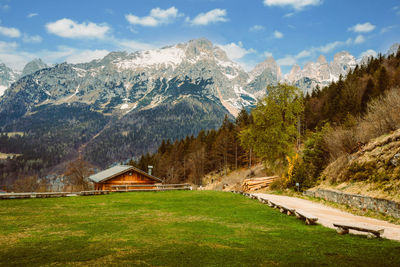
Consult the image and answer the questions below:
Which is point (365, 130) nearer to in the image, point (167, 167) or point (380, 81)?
point (380, 81)

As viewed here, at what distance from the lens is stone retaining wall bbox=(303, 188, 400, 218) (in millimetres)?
13258

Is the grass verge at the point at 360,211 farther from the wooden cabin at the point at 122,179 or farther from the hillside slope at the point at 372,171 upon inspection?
the wooden cabin at the point at 122,179

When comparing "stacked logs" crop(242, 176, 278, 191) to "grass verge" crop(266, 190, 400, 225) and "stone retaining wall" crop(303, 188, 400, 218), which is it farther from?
"stone retaining wall" crop(303, 188, 400, 218)

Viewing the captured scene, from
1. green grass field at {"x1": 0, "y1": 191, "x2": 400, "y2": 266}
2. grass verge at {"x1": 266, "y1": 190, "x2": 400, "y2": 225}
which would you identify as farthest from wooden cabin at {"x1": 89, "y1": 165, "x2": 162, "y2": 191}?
green grass field at {"x1": 0, "y1": 191, "x2": 400, "y2": 266}

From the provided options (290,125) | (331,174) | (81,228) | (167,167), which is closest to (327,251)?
(81,228)

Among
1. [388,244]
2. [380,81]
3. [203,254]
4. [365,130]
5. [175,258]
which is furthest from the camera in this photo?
[380,81]

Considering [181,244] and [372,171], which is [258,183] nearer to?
[372,171]

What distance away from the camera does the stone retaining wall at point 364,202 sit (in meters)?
13.3

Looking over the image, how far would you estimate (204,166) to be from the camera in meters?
79.6

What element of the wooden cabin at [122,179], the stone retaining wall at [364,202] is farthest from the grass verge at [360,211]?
the wooden cabin at [122,179]

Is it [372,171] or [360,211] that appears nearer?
[360,211]

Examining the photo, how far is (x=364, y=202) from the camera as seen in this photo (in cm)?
1570

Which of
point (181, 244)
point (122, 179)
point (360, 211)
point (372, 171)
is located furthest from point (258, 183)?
point (181, 244)

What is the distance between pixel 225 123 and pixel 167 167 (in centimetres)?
2368
